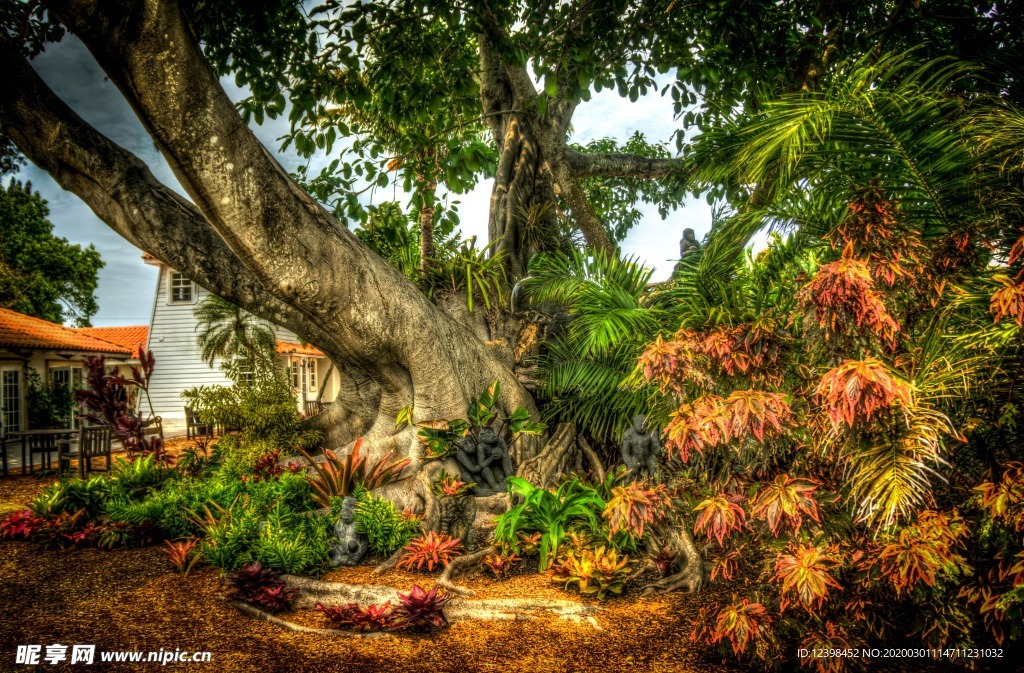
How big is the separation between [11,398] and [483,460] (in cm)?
1402

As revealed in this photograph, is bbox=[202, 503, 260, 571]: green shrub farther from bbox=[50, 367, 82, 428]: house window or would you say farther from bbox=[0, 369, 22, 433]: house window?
bbox=[50, 367, 82, 428]: house window

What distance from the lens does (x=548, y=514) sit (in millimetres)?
4910

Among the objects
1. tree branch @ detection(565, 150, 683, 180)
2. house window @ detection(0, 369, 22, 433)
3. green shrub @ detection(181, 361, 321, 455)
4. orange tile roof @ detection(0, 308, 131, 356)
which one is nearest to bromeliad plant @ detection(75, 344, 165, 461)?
green shrub @ detection(181, 361, 321, 455)

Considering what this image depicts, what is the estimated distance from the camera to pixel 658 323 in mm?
5000

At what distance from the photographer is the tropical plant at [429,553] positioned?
454 cm

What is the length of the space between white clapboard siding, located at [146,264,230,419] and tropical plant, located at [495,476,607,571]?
1534cm

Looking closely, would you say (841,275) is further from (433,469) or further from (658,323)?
(433,469)

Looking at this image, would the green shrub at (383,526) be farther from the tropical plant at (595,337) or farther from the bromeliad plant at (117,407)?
the bromeliad plant at (117,407)

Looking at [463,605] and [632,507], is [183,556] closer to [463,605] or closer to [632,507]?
[463,605]

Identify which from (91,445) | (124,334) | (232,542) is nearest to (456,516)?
(232,542)

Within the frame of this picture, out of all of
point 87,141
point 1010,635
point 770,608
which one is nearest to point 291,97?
point 87,141

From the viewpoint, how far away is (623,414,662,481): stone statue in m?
5.50

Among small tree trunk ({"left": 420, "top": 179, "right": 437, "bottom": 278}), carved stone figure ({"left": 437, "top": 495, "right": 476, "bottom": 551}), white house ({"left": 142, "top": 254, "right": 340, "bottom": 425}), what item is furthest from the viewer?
white house ({"left": 142, "top": 254, "right": 340, "bottom": 425})

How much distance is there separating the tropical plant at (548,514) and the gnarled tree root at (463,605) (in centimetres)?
74
